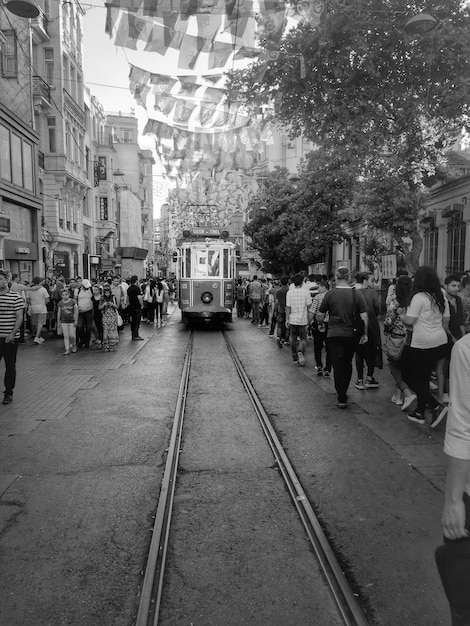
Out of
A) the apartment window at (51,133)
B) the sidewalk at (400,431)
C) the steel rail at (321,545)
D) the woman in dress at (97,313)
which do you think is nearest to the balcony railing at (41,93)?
the apartment window at (51,133)

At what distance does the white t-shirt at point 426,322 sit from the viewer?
6.42m

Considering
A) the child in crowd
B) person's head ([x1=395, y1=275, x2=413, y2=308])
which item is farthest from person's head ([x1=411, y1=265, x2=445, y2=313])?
the child in crowd

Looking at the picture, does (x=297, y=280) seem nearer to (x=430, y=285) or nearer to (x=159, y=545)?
(x=430, y=285)

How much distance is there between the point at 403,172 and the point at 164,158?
6303 mm

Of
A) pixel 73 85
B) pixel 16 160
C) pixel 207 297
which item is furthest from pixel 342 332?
pixel 73 85

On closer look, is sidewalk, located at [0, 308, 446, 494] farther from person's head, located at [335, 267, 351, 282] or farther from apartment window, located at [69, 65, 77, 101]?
apartment window, located at [69, 65, 77, 101]

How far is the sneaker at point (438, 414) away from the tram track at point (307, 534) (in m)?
1.95

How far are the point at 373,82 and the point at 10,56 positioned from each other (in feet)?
52.8

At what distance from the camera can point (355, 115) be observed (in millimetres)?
12188

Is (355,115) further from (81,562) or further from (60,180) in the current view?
(60,180)

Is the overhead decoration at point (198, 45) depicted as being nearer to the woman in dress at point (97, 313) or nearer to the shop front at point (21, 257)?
the woman in dress at point (97, 313)

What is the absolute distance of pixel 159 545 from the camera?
3.73m

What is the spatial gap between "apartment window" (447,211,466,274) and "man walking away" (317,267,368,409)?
1185 cm

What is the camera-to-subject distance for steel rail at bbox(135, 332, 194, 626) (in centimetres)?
300
